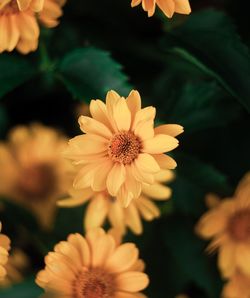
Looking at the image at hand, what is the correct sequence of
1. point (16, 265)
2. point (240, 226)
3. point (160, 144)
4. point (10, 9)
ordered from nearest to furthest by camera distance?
point (160, 144) < point (10, 9) < point (240, 226) < point (16, 265)

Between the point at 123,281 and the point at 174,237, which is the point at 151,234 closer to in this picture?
the point at 174,237

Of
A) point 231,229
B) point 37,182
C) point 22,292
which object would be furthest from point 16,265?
point 231,229

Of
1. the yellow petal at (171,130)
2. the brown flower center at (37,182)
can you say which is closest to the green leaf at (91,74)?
the yellow petal at (171,130)

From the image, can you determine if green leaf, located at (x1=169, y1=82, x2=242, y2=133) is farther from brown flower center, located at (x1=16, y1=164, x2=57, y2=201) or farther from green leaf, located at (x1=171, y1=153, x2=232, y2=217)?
brown flower center, located at (x1=16, y1=164, x2=57, y2=201)

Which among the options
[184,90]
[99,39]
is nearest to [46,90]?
[99,39]

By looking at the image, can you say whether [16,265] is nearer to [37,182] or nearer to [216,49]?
[37,182]

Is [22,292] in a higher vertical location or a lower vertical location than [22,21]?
lower
